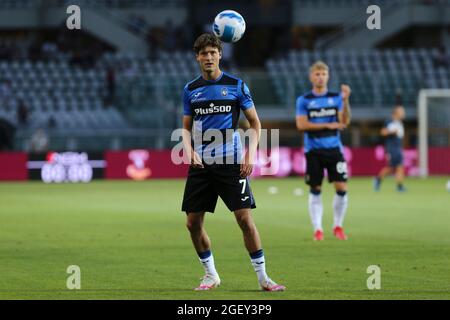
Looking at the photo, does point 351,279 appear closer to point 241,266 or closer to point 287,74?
point 241,266

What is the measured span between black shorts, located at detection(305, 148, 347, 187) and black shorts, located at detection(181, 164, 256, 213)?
5.58 m

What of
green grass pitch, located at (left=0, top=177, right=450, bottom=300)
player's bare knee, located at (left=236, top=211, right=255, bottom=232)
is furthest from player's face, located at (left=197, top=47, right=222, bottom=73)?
green grass pitch, located at (left=0, top=177, right=450, bottom=300)

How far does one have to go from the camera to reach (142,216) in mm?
20344

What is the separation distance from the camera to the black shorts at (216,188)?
10.3 metres

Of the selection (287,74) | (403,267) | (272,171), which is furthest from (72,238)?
(287,74)

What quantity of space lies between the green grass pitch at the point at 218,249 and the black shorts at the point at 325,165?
85cm

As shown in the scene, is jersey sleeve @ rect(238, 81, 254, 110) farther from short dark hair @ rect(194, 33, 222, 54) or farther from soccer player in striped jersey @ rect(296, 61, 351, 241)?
soccer player in striped jersey @ rect(296, 61, 351, 241)

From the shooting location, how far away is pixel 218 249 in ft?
46.9

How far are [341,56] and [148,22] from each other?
29.0ft

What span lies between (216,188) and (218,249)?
4.00 metres

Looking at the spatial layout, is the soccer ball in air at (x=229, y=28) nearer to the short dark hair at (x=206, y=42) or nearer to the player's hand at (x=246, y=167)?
the short dark hair at (x=206, y=42)

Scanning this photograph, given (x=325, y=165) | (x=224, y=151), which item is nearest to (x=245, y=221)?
(x=224, y=151)

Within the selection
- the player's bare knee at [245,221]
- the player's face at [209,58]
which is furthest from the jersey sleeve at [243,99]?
the player's bare knee at [245,221]

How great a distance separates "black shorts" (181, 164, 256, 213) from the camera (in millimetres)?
10281
